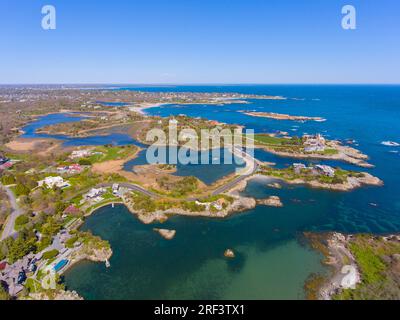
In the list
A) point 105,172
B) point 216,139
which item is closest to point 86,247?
point 105,172

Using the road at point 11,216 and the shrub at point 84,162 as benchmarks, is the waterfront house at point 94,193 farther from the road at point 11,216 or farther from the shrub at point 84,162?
the shrub at point 84,162

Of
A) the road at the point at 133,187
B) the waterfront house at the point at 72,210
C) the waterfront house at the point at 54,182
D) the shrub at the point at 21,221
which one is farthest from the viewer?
the waterfront house at the point at 54,182

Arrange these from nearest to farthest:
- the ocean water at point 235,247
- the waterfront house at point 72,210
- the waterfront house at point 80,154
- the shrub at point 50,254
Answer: the ocean water at point 235,247, the shrub at point 50,254, the waterfront house at point 72,210, the waterfront house at point 80,154

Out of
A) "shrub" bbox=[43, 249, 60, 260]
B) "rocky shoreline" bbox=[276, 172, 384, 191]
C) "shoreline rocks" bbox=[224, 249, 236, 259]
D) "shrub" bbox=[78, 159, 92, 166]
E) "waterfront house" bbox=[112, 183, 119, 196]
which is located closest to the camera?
"shrub" bbox=[43, 249, 60, 260]

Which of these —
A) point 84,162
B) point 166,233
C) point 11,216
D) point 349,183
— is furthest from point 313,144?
point 11,216

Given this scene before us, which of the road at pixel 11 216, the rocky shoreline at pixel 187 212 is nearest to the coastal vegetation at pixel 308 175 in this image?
the rocky shoreline at pixel 187 212

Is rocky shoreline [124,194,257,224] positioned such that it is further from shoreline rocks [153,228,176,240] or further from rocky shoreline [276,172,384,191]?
rocky shoreline [276,172,384,191]

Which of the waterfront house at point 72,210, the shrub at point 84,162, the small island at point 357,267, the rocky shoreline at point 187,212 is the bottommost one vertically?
the small island at point 357,267

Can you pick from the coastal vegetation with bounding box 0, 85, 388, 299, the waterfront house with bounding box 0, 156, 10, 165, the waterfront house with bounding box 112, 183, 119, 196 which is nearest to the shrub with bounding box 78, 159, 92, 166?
the coastal vegetation with bounding box 0, 85, 388, 299
